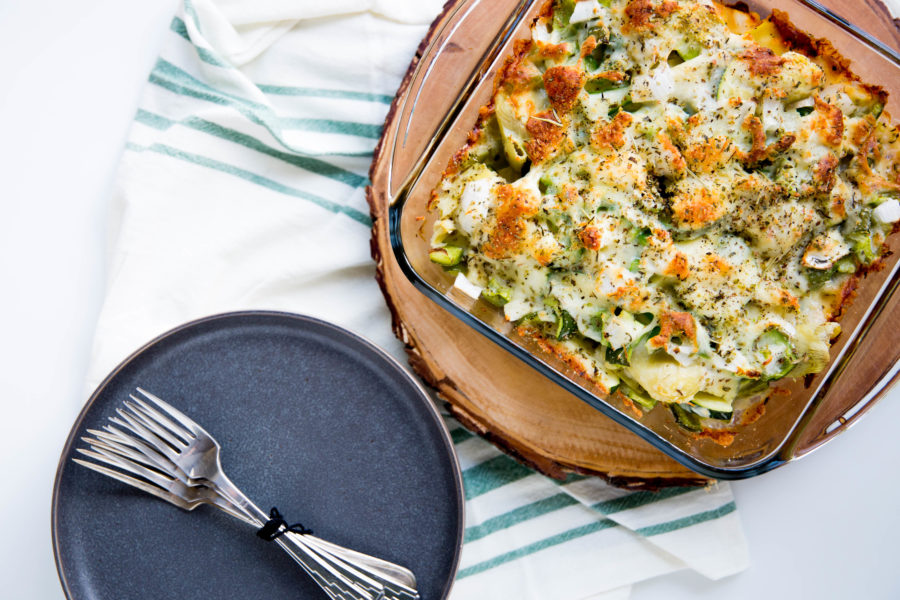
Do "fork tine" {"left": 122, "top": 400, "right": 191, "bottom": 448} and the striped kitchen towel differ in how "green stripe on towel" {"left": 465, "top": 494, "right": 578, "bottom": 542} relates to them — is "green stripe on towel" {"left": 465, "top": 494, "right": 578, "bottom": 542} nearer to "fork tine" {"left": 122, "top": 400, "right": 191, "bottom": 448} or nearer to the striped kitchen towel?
the striped kitchen towel

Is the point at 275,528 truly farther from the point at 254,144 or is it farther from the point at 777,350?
the point at 777,350

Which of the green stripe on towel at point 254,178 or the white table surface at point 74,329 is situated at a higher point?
the green stripe on towel at point 254,178

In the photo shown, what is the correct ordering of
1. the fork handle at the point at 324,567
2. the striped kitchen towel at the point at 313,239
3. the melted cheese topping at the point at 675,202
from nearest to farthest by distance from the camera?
1. the melted cheese topping at the point at 675,202
2. the fork handle at the point at 324,567
3. the striped kitchen towel at the point at 313,239

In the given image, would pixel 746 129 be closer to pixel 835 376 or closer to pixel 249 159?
pixel 835 376

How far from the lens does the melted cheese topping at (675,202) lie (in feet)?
4.57

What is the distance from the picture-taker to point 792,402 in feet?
4.94

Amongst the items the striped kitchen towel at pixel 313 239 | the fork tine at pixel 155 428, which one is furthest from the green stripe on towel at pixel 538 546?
the fork tine at pixel 155 428

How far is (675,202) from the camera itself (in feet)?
4.61

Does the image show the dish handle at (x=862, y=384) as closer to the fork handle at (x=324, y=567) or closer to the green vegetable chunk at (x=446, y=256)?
the green vegetable chunk at (x=446, y=256)

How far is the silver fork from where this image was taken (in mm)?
1644

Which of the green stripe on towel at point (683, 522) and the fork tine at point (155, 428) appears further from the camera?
the green stripe on towel at point (683, 522)

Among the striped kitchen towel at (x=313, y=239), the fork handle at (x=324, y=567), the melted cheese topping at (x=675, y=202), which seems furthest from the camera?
the striped kitchen towel at (x=313, y=239)

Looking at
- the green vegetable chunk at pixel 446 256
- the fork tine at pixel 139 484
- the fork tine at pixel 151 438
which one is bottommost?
the fork tine at pixel 139 484

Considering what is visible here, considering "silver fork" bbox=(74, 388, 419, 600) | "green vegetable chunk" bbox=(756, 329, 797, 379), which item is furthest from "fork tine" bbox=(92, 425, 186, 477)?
"green vegetable chunk" bbox=(756, 329, 797, 379)
